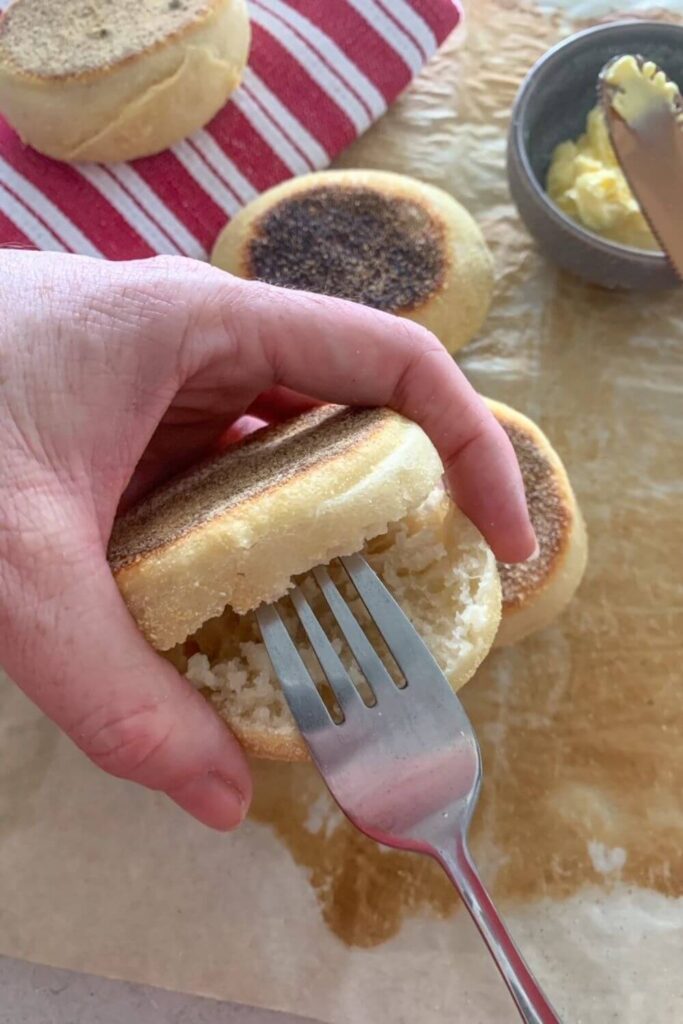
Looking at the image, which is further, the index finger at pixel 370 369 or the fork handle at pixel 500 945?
the index finger at pixel 370 369

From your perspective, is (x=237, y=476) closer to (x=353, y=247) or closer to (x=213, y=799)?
(x=213, y=799)

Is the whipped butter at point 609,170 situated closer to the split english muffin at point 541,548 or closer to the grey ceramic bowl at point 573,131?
the grey ceramic bowl at point 573,131

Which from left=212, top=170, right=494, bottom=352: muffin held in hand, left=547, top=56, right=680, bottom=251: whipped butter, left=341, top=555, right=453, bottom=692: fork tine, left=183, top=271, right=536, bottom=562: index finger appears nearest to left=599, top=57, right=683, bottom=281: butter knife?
left=547, top=56, right=680, bottom=251: whipped butter

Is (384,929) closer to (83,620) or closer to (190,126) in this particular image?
(83,620)

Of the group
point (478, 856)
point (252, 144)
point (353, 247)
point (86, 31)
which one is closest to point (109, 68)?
point (86, 31)

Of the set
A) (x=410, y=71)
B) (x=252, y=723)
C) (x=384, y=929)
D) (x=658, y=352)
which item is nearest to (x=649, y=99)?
(x=658, y=352)

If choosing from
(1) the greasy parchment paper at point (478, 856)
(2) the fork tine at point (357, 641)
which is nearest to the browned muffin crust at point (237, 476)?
(2) the fork tine at point (357, 641)
